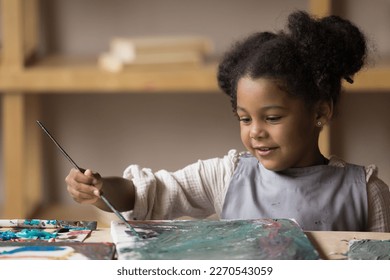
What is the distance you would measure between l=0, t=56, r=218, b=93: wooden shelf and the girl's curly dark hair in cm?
A: 97

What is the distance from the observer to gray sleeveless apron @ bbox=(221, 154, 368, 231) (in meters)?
1.30

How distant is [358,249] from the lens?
3.23 feet

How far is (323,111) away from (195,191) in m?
0.24

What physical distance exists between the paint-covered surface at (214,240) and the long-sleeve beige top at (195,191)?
0.25m

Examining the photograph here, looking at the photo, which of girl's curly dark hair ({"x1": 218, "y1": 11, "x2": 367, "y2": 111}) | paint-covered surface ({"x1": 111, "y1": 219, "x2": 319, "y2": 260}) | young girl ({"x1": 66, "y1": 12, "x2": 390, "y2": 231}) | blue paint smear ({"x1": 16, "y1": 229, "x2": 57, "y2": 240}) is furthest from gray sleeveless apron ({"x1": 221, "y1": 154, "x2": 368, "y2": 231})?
blue paint smear ({"x1": 16, "y1": 229, "x2": 57, "y2": 240})

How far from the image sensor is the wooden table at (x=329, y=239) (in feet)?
3.20

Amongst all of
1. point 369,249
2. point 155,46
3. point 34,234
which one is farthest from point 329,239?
point 155,46

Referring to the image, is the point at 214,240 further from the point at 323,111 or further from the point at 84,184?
the point at 323,111

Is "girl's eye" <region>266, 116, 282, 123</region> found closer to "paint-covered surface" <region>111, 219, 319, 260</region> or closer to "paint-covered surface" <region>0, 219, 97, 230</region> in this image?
"paint-covered surface" <region>111, 219, 319, 260</region>

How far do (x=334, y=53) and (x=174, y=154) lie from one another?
4.73ft
